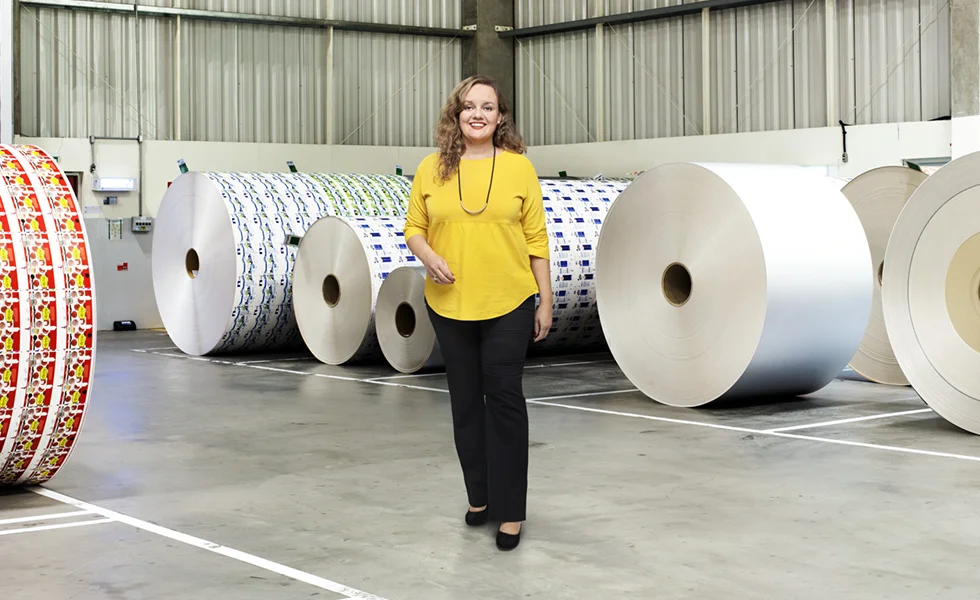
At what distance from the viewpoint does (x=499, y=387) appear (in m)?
4.27

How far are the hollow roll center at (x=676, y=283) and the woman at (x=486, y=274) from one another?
3706 mm

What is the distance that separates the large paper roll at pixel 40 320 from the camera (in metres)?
4.88

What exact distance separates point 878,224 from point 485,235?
5577 mm

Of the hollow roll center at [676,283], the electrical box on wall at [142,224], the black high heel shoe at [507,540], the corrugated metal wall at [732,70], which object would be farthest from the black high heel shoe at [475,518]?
the electrical box on wall at [142,224]

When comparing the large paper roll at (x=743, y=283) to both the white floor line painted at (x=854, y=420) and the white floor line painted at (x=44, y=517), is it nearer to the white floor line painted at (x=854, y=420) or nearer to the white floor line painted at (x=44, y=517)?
the white floor line painted at (x=854, y=420)

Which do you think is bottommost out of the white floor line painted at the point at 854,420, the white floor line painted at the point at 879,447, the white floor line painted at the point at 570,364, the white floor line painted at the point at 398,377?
the white floor line painted at the point at 879,447

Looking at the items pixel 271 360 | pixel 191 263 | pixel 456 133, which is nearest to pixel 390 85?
pixel 191 263

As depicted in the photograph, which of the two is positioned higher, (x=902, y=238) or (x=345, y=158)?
(x=345, y=158)

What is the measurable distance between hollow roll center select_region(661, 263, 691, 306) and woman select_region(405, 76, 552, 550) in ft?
12.2

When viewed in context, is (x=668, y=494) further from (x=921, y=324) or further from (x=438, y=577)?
(x=921, y=324)

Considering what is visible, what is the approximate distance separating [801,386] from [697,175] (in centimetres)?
150

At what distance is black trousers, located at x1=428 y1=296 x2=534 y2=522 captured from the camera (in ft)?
14.0

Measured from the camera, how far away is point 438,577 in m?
3.85

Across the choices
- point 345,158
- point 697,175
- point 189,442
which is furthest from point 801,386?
point 345,158
